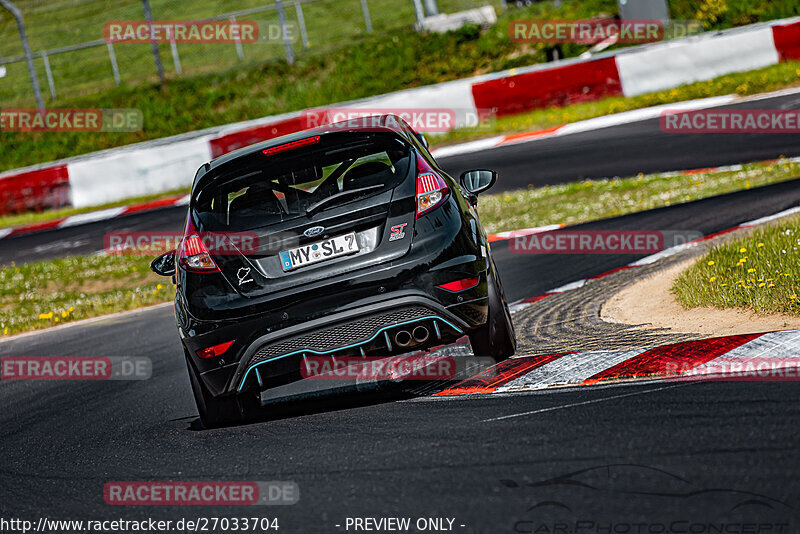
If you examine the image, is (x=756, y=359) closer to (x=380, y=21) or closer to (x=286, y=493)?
(x=286, y=493)

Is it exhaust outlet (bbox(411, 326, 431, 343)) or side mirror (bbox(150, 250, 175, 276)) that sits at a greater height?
side mirror (bbox(150, 250, 175, 276))

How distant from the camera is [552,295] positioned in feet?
28.2

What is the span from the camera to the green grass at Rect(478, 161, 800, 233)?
12750 mm

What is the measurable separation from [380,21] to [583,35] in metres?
8.09

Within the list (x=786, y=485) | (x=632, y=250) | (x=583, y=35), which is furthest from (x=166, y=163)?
(x=786, y=485)

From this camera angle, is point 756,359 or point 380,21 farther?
point 380,21
